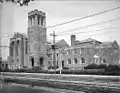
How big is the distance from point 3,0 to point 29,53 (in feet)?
130

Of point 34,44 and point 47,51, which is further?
point 47,51

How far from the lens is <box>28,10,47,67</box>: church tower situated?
4350 centimetres

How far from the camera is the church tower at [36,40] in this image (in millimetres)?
43500

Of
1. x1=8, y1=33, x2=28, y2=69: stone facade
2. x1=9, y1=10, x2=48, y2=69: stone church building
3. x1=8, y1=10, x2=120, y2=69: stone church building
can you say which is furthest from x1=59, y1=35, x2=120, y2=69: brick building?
x1=8, y1=33, x2=28, y2=69: stone facade

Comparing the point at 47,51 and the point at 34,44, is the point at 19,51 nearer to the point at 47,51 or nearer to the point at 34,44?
the point at 34,44

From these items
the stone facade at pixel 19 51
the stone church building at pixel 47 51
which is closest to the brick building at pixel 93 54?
the stone church building at pixel 47 51

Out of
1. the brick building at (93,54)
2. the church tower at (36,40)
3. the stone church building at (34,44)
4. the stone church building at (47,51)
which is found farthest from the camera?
the stone church building at (34,44)

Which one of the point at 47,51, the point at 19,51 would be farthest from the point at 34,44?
the point at 19,51

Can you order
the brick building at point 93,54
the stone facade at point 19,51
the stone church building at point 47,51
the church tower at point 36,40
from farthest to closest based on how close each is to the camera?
the stone facade at point 19,51 → the church tower at point 36,40 → the stone church building at point 47,51 → the brick building at point 93,54

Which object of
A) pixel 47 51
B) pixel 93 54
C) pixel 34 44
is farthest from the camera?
pixel 47 51

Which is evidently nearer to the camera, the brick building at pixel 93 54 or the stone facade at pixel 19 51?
the brick building at pixel 93 54

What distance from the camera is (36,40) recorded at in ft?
144

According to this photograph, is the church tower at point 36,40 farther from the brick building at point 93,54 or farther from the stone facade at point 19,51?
the brick building at point 93,54

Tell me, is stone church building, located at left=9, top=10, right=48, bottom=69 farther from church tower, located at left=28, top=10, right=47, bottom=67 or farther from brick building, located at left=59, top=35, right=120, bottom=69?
brick building, located at left=59, top=35, right=120, bottom=69
